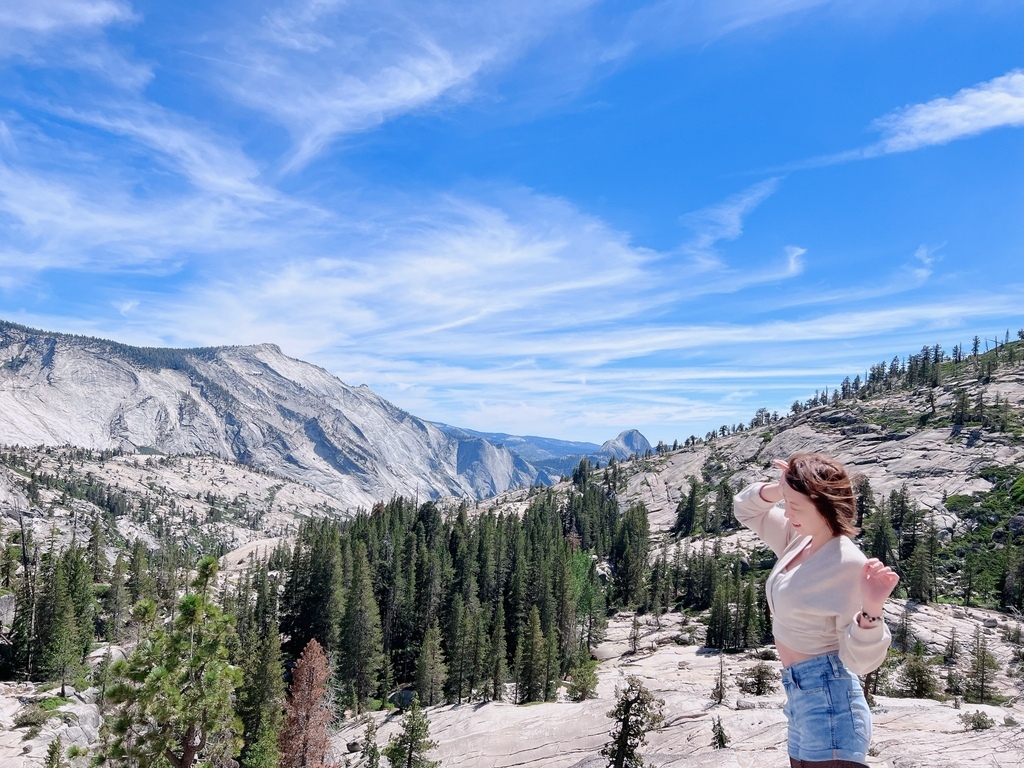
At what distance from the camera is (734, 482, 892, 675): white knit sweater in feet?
13.4

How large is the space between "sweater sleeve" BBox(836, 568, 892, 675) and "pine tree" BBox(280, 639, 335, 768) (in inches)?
2090

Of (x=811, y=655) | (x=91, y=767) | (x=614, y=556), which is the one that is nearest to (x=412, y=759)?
(x=91, y=767)

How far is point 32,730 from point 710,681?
234 ft

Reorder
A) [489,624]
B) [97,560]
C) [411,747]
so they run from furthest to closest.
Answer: [97,560]
[489,624]
[411,747]

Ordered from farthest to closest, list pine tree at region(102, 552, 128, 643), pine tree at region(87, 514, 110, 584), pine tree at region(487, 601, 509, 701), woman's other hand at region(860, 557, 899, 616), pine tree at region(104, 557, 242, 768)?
pine tree at region(87, 514, 110, 584) < pine tree at region(102, 552, 128, 643) < pine tree at region(487, 601, 509, 701) < pine tree at region(104, 557, 242, 768) < woman's other hand at region(860, 557, 899, 616)

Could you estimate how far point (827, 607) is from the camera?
14.1 feet

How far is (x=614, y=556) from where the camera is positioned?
509ft

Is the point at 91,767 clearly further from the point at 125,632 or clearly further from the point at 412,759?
the point at 125,632

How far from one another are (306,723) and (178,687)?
34.0m

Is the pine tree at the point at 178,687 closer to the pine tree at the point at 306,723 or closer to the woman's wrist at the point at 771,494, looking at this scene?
the woman's wrist at the point at 771,494

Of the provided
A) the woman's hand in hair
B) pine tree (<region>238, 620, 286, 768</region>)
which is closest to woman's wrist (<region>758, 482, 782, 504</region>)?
the woman's hand in hair

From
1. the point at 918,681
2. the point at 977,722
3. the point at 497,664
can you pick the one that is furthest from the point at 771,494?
the point at 497,664

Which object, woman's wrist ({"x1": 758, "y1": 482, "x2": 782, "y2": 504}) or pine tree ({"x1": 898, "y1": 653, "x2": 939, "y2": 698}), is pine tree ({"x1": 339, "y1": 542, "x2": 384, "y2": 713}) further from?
woman's wrist ({"x1": 758, "y1": 482, "x2": 782, "y2": 504})

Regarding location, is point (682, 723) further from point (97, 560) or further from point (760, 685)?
point (97, 560)
